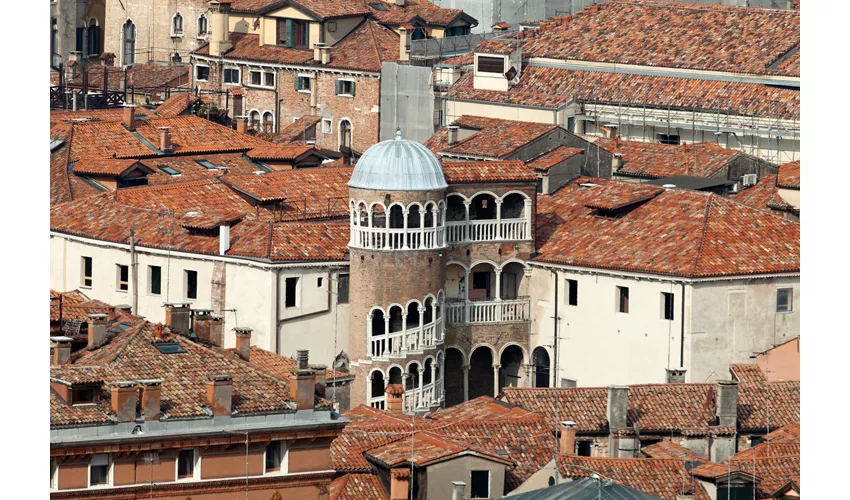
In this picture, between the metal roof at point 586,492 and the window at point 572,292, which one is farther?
the window at point 572,292

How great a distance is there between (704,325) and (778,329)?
6.38 ft

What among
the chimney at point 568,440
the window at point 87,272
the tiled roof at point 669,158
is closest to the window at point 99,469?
the chimney at point 568,440

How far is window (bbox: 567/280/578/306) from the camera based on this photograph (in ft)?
237

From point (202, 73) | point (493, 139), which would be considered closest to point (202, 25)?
point (202, 73)

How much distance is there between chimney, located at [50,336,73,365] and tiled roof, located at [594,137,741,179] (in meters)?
29.1

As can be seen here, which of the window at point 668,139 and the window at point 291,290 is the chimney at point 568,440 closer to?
the window at point 291,290

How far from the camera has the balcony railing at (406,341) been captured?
231ft

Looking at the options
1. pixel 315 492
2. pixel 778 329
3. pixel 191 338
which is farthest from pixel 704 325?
pixel 315 492

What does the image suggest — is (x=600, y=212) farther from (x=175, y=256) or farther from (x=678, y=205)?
(x=175, y=256)

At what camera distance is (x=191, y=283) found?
72375 millimetres

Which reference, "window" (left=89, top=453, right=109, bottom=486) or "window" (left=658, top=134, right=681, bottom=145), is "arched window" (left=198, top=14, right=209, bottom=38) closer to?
"window" (left=658, top=134, right=681, bottom=145)

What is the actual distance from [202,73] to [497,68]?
15.2m

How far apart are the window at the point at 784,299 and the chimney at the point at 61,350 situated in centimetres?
2037

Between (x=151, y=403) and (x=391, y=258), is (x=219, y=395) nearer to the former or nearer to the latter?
(x=151, y=403)
